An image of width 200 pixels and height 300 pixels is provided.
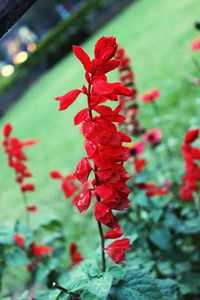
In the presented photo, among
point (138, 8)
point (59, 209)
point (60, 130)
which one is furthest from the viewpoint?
point (138, 8)

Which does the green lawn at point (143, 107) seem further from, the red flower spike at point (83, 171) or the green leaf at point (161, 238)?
the red flower spike at point (83, 171)

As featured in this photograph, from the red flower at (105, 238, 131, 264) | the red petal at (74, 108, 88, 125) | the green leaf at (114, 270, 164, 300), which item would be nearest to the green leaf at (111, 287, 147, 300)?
the green leaf at (114, 270, 164, 300)

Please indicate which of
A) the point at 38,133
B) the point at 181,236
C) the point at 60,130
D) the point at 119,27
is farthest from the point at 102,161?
the point at 119,27

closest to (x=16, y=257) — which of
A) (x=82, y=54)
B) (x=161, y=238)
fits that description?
(x=161, y=238)

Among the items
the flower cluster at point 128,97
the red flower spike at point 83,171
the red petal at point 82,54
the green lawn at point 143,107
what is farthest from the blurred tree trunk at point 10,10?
the green lawn at point 143,107

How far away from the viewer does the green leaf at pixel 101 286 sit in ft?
3.81

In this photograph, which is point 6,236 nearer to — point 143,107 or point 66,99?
point 66,99

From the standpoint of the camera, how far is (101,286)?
120 centimetres

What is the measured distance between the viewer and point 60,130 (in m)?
7.96

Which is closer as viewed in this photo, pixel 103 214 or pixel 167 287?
pixel 103 214

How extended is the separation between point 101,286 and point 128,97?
4.08 ft

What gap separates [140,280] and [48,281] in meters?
0.70

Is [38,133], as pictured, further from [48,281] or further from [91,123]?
[91,123]

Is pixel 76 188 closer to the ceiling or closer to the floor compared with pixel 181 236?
closer to the ceiling
